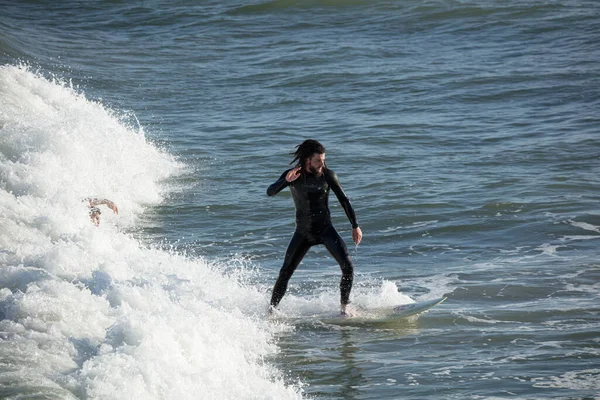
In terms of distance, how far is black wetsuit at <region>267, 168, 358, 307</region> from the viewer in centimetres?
1036

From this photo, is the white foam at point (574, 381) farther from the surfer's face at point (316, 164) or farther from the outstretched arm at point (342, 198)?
the surfer's face at point (316, 164)

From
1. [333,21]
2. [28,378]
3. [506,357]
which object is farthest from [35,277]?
[333,21]

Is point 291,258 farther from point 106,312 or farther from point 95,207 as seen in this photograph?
point 95,207

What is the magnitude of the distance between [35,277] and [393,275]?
16.6ft

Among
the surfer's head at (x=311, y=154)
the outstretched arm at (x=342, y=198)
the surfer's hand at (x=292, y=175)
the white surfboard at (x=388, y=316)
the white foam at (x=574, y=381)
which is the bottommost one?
the white surfboard at (x=388, y=316)

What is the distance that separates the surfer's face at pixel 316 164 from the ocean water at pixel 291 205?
5.40ft

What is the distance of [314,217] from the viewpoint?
34.3 ft

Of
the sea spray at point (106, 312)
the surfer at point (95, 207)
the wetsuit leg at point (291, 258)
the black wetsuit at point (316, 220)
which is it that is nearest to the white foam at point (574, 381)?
the sea spray at point (106, 312)

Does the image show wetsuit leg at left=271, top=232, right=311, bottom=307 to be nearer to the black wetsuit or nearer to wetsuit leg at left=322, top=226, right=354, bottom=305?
the black wetsuit

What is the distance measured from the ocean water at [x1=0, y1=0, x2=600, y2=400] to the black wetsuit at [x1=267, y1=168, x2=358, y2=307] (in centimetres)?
63

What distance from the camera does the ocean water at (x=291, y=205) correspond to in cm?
859

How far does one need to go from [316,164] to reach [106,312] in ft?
8.49

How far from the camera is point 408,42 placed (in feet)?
108

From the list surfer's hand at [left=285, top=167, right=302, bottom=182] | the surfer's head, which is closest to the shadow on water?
surfer's hand at [left=285, top=167, right=302, bottom=182]
